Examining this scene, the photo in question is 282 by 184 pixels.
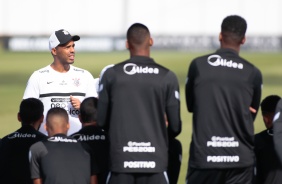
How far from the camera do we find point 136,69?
677 centimetres

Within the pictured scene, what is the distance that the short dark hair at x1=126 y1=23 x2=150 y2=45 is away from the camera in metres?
6.82

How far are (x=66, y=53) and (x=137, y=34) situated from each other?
2501 mm

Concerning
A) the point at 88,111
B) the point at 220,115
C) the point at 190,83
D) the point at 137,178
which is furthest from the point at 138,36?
the point at 137,178

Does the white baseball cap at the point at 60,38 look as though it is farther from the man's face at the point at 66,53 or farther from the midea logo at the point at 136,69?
the midea logo at the point at 136,69

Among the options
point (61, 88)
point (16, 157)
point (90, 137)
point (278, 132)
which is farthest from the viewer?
point (61, 88)

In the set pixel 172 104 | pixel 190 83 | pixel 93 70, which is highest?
pixel 190 83

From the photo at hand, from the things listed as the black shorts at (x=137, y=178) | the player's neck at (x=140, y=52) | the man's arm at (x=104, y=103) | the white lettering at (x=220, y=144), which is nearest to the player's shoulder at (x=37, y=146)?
the man's arm at (x=104, y=103)

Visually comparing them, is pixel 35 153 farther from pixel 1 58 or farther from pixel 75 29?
pixel 75 29

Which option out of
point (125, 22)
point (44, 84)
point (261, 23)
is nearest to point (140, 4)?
point (125, 22)

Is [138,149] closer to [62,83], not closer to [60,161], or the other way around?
[60,161]

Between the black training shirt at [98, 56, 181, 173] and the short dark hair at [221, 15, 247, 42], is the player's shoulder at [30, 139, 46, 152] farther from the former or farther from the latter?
the short dark hair at [221, 15, 247, 42]

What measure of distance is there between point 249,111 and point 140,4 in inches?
1435

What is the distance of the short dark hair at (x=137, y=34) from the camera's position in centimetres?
682

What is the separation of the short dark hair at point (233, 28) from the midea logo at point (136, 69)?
67 cm
